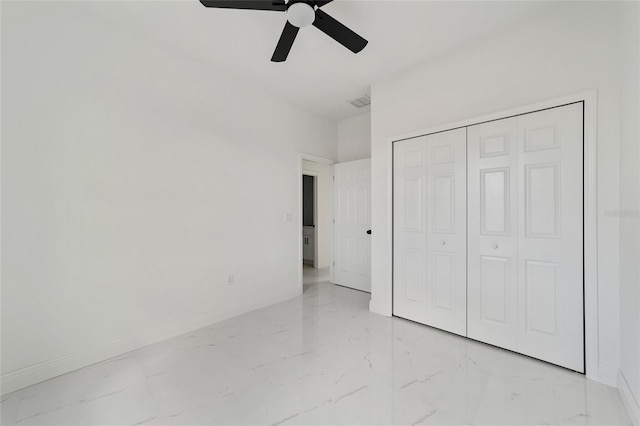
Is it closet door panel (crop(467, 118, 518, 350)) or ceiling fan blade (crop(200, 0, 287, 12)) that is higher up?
ceiling fan blade (crop(200, 0, 287, 12))

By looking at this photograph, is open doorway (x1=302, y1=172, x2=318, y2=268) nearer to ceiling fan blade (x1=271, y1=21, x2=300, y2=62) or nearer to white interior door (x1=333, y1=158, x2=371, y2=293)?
white interior door (x1=333, y1=158, x2=371, y2=293)

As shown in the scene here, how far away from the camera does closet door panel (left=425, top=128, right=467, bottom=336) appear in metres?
2.60

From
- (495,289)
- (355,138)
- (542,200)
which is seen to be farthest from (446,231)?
(355,138)

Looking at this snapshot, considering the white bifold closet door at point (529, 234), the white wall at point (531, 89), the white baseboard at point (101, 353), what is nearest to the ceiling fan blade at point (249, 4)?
the white wall at point (531, 89)

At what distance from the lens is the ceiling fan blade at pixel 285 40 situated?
6.47 ft

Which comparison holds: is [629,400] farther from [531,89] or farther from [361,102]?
[361,102]

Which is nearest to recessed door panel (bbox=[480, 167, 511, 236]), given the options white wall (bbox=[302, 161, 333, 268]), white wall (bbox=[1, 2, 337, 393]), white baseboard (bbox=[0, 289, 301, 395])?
white wall (bbox=[1, 2, 337, 393])

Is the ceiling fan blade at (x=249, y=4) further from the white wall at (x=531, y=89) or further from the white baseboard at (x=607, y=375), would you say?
the white baseboard at (x=607, y=375)

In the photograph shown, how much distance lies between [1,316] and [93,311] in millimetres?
501

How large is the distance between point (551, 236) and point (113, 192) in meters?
3.64

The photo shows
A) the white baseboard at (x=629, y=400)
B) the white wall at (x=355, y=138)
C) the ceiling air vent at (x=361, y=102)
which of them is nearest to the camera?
the white baseboard at (x=629, y=400)

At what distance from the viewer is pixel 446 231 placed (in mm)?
2701

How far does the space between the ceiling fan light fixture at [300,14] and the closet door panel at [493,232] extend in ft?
5.70

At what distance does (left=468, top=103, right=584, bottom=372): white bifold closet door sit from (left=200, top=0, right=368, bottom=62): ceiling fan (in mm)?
1443
